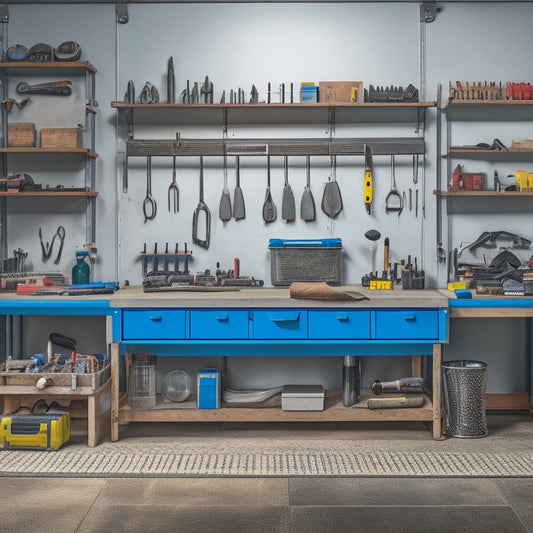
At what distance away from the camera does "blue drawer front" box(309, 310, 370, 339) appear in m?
4.18

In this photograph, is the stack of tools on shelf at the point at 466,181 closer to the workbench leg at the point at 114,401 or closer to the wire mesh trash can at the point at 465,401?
the wire mesh trash can at the point at 465,401

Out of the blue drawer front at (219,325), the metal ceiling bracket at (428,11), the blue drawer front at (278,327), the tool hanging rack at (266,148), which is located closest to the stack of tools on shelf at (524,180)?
the tool hanging rack at (266,148)

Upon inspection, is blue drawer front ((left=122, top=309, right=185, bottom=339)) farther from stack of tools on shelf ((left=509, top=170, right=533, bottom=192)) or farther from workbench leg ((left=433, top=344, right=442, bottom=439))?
stack of tools on shelf ((left=509, top=170, right=533, bottom=192))

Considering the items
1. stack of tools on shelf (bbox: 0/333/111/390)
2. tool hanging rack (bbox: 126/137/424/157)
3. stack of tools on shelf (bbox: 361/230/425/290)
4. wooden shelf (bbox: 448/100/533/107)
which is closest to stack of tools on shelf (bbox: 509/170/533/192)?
wooden shelf (bbox: 448/100/533/107)

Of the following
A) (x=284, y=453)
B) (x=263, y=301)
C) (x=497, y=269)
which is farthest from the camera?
(x=497, y=269)

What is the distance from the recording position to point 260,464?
3844mm

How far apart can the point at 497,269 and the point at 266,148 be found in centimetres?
167

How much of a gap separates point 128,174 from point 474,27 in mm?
2512

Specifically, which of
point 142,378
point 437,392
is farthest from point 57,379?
point 437,392

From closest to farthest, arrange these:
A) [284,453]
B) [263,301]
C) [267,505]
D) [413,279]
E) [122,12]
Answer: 1. [267,505]
2. [284,453]
3. [263,301]
4. [413,279]
5. [122,12]

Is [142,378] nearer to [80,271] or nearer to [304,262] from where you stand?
[80,271]

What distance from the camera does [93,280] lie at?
4977 mm

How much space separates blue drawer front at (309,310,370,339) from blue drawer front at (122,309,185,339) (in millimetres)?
759

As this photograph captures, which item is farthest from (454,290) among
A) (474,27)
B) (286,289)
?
(474,27)
